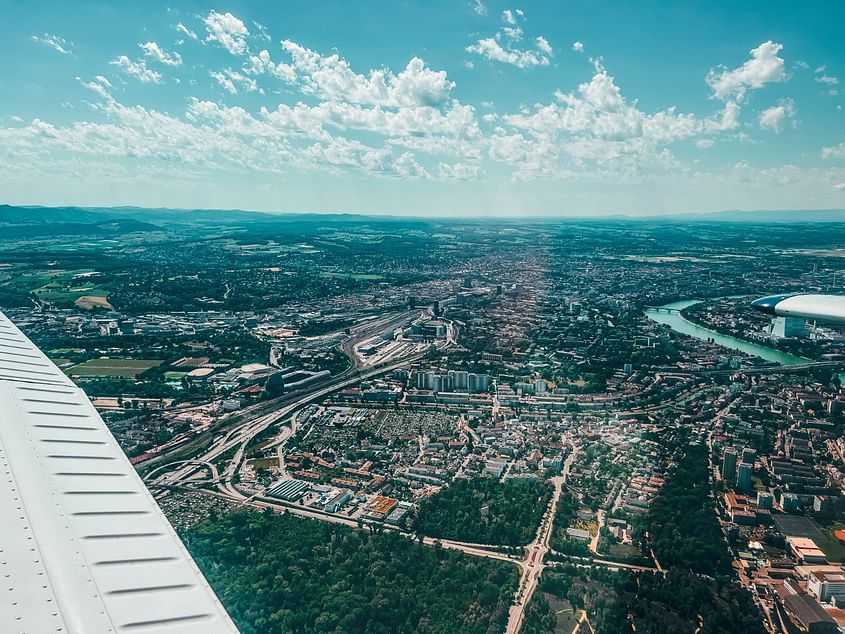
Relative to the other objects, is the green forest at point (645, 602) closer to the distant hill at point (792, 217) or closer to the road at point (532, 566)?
the road at point (532, 566)

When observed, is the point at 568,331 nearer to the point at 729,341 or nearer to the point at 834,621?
the point at 729,341

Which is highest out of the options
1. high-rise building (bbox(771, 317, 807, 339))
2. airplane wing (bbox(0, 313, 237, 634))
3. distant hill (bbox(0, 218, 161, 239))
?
distant hill (bbox(0, 218, 161, 239))

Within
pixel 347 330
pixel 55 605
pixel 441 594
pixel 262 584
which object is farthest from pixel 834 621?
pixel 347 330

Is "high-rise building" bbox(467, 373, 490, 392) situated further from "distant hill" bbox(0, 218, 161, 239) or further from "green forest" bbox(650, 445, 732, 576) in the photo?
"distant hill" bbox(0, 218, 161, 239)

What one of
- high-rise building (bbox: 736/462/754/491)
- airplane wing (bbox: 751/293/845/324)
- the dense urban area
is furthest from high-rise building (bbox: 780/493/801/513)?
airplane wing (bbox: 751/293/845/324)

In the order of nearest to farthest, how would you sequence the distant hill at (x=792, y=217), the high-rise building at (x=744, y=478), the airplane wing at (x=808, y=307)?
the airplane wing at (x=808, y=307) → the high-rise building at (x=744, y=478) → the distant hill at (x=792, y=217)

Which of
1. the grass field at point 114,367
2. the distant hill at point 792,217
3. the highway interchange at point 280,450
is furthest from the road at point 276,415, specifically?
the distant hill at point 792,217
